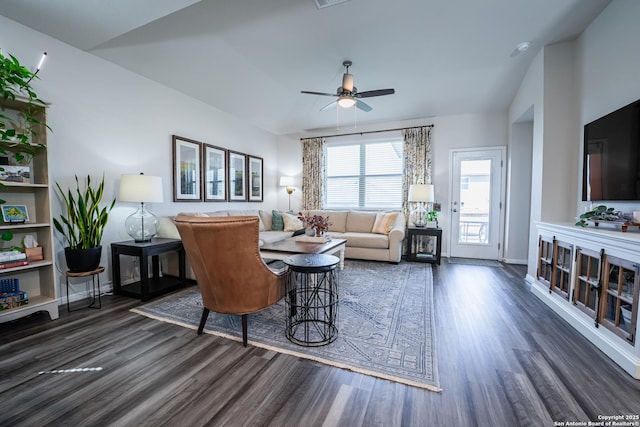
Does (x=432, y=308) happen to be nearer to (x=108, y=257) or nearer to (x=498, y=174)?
(x=498, y=174)

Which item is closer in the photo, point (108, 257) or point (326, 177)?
point (108, 257)

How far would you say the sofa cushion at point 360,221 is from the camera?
5.19 m

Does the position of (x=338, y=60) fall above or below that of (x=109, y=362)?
above

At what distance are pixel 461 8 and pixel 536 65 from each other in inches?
60.8

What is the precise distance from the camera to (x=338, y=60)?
11.5 feet

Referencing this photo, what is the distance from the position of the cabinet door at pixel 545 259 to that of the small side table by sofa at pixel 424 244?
1.50 meters

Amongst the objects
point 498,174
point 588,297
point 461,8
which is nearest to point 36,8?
point 461,8

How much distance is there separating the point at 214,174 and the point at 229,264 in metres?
3.12

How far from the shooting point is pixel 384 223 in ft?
16.1

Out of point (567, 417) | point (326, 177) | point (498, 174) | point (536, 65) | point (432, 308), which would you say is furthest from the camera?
point (326, 177)

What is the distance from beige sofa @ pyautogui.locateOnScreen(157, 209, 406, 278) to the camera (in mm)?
3531

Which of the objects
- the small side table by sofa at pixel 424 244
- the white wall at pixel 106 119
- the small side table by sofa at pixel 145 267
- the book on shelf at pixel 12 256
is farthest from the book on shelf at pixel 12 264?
the small side table by sofa at pixel 424 244

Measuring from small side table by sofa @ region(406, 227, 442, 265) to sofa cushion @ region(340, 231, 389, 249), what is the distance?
57cm

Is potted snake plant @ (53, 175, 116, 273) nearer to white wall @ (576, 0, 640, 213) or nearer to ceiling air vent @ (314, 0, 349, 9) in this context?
ceiling air vent @ (314, 0, 349, 9)
